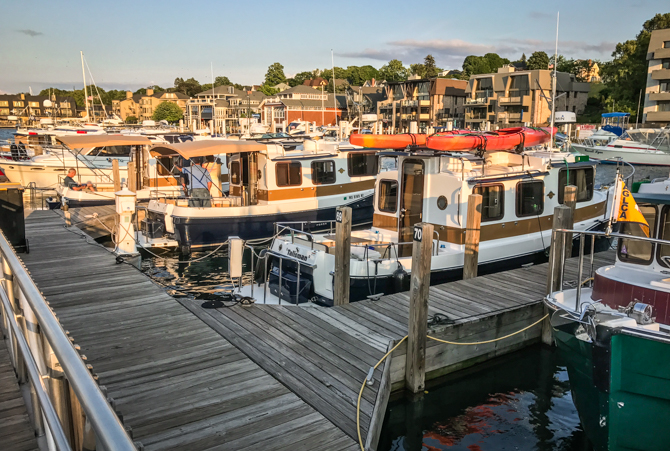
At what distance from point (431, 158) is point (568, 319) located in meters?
5.73

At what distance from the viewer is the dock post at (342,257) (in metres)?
9.41

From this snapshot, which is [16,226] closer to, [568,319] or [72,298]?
[72,298]

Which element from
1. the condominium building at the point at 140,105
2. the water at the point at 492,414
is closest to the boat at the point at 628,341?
the water at the point at 492,414

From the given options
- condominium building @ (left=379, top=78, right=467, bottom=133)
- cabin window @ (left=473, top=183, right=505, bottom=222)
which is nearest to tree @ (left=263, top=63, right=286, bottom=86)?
condominium building @ (left=379, top=78, right=467, bottom=133)

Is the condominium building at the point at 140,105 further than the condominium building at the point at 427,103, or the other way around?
the condominium building at the point at 140,105

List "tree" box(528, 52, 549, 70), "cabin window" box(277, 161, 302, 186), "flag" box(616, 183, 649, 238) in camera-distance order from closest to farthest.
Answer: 1. "flag" box(616, 183, 649, 238)
2. "cabin window" box(277, 161, 302, 186)
3. "tree" box(528, 52, 549, 70)

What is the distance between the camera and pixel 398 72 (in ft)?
451

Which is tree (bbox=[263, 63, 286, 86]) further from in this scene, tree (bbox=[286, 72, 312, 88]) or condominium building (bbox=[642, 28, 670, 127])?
condominium building (bbox=[642, 28, 670, 127])

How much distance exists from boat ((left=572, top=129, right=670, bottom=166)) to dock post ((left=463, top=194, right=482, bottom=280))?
3579cm

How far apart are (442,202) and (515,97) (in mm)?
68551

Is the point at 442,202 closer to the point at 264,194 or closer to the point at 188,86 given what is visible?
the point at 264,194

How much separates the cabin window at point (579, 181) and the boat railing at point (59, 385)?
12.6 metres

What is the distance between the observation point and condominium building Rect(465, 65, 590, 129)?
71750mm

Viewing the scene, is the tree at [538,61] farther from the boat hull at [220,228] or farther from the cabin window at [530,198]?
the cabin window at [530,198]
